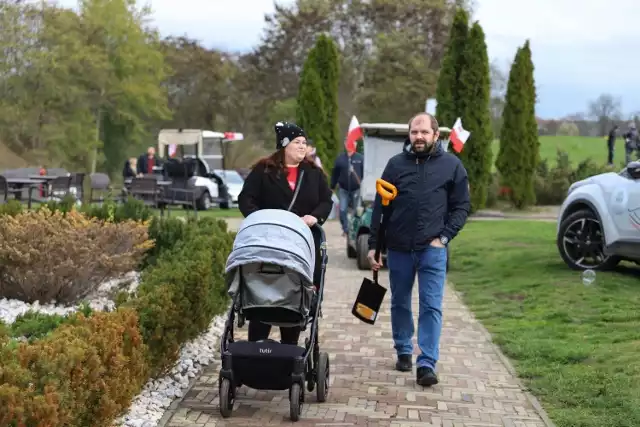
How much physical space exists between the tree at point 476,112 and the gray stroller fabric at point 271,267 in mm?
20823

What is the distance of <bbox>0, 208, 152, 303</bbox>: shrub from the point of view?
8.45m

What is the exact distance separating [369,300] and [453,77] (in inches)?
797

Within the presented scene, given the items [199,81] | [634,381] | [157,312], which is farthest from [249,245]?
[199,81]

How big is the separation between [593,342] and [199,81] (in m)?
49.7

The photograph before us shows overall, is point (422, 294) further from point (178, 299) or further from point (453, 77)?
point (453, 77)

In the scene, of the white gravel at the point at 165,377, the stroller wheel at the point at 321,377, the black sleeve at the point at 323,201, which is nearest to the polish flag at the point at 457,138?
the white gravel at the point at 165,377

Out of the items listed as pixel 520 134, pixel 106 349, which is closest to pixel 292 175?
pixel 106 349

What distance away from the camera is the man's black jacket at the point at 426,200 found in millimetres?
6699

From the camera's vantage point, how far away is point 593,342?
8.11m

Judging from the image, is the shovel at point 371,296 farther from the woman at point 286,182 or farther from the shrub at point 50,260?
the shrub at point 50,260

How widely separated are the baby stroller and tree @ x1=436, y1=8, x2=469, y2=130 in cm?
2098

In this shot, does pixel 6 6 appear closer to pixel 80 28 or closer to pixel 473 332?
pixel 80 28

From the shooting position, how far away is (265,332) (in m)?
6.14

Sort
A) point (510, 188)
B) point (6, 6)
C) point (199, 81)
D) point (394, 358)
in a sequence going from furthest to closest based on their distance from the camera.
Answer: point (199, 81)
point (6, 6)
point (510, 188)
point (394, 358)
